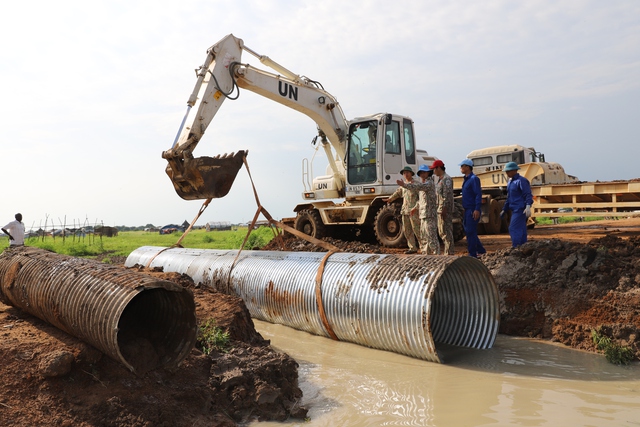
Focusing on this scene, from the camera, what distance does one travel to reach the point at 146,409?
135 inches

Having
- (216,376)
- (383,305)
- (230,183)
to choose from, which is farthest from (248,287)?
(216,376)

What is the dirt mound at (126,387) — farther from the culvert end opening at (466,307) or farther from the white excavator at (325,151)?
the white excavator at (325,151)

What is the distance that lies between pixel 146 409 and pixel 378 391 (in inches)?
76.1

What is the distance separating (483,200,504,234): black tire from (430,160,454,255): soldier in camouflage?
5.06m

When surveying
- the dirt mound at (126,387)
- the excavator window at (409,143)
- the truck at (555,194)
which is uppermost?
the excavator window at (409,143)

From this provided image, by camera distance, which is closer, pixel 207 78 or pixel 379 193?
pixel 207 78

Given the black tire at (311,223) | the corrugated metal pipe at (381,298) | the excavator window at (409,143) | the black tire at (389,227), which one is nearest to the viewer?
the corrugated metal pipe at (381,298)

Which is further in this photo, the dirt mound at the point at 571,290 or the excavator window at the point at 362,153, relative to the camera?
the excavator window at the point at 362,153

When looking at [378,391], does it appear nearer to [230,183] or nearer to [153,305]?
[153,305]

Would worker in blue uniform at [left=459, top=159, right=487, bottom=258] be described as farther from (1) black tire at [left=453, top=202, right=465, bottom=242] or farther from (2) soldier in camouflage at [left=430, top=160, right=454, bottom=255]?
(1) black tire at [left=453, top=202, right=465, bottom=242]

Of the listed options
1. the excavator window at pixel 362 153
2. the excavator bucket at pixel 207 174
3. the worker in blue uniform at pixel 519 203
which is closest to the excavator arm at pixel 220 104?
the excavator bucket at pixel 207 174

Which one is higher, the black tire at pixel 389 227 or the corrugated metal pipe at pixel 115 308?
the black tire at pixel 389 227

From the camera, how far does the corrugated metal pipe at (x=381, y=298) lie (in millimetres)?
5039

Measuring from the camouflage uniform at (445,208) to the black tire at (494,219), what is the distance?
5057 millimetres
